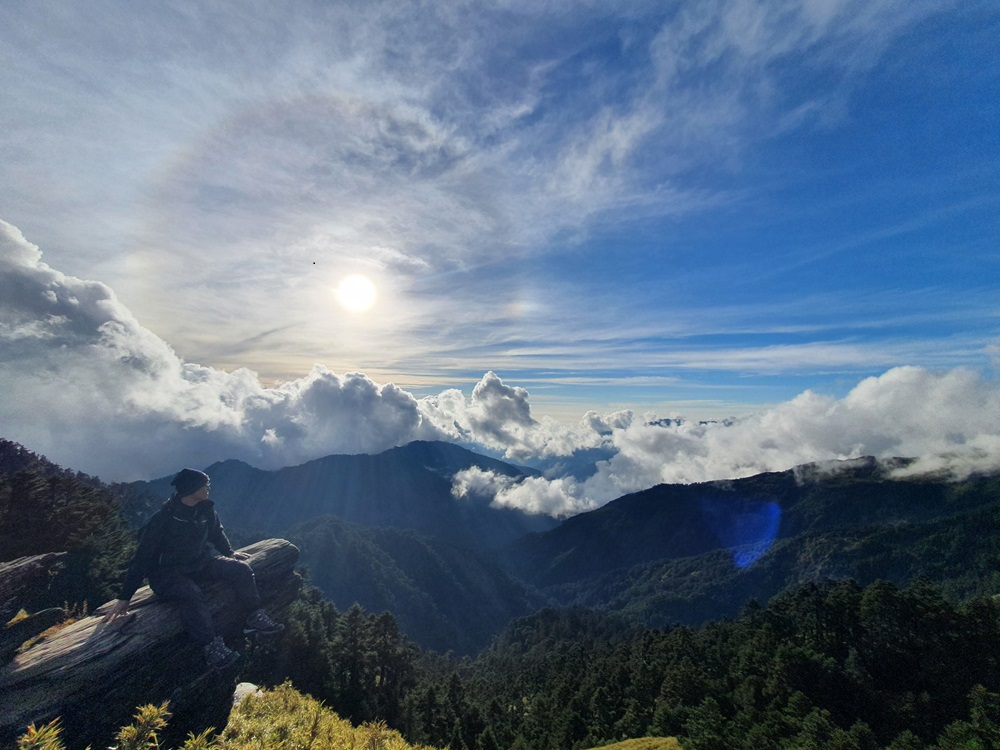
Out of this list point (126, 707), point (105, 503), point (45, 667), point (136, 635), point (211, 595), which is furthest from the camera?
point (105, 503)

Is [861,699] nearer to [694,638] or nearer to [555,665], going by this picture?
[694,638]

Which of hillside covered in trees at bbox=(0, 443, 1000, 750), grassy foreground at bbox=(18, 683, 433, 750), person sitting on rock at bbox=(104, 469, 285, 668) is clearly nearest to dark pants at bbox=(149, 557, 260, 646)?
person sitting on rock at bbox=(104, 469, 285, 668)

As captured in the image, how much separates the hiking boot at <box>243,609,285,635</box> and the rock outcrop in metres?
4.33

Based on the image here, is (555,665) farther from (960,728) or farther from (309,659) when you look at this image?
(960,728)

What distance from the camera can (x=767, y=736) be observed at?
1455 inches

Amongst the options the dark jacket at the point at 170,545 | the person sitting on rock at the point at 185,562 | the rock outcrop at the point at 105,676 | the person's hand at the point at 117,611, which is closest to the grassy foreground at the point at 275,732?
the rock outcrop at the point at 105,676

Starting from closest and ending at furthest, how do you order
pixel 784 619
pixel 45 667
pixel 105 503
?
1. pixel 45 667
2. pixel 105 503
3. pixel 784 619

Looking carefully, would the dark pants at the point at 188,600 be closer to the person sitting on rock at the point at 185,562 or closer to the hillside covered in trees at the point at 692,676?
the person sitting on rock at the point at 185,562

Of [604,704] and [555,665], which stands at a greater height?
[604,704]

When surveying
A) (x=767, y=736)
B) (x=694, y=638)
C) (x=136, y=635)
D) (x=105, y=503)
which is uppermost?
(x=105, y=503)

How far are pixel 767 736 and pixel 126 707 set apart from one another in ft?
150

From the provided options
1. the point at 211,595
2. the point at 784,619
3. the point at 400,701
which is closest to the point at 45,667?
the point at 211,595

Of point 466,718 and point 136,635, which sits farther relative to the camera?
point 466,718

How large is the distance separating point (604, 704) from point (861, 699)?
106 feet
